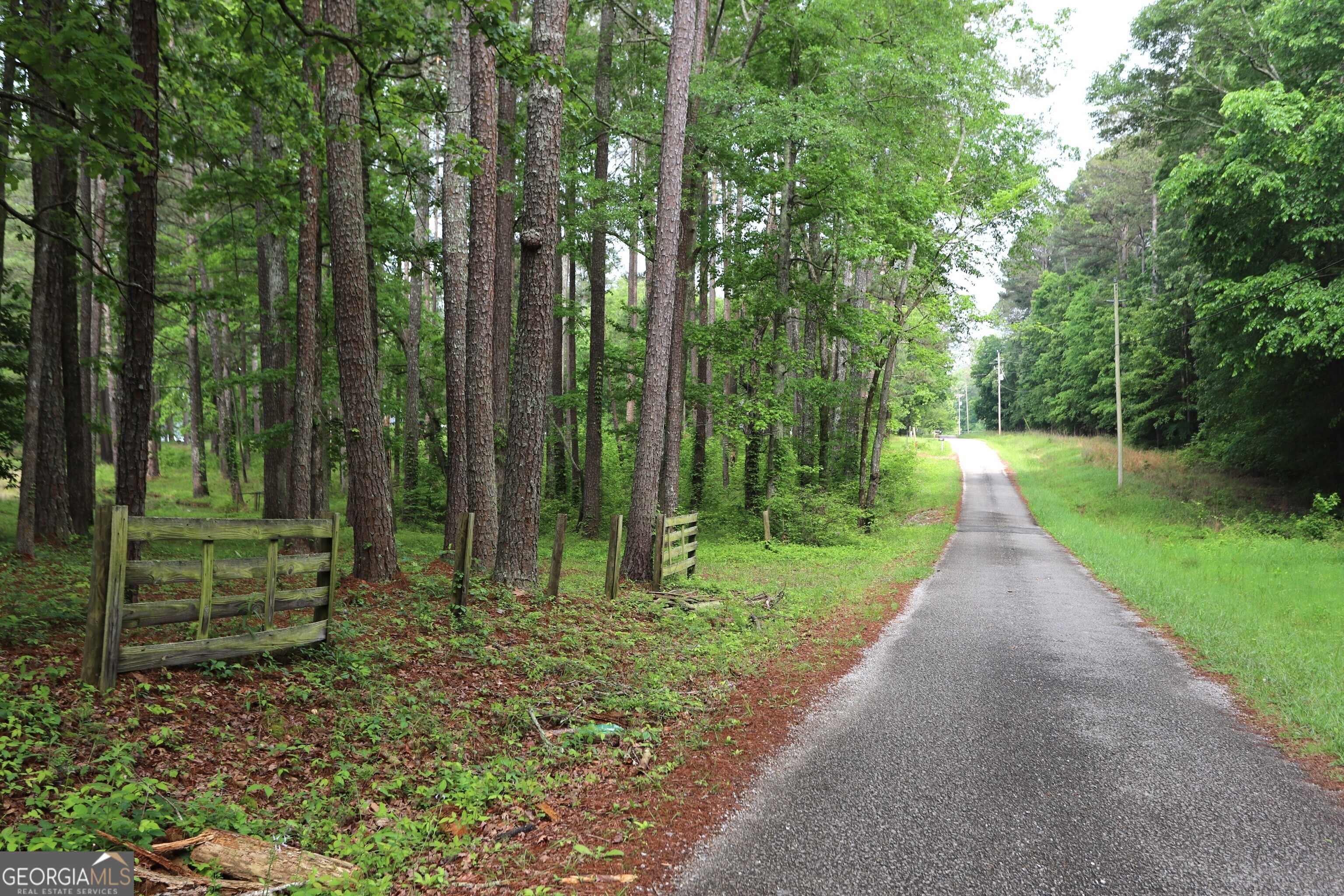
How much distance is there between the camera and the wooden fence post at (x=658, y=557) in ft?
34.2

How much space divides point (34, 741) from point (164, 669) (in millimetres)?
1246

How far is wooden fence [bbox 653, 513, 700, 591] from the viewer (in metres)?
10.5

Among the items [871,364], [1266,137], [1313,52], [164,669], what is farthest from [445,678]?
[1313,52]

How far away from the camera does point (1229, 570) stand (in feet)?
46.9

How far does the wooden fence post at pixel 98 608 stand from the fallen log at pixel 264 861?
1.86 meters

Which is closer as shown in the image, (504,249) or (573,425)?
(504,249)

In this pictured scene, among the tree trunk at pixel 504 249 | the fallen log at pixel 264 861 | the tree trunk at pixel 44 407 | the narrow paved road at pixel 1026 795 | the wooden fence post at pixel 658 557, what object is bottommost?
the narrow paved road at pixel 1026 795

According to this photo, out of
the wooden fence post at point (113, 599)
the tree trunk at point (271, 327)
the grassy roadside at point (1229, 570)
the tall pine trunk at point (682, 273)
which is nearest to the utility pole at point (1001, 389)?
the grassy roadside at point (1229, 570)

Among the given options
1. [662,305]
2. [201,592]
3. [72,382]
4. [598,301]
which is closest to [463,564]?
[201,592]

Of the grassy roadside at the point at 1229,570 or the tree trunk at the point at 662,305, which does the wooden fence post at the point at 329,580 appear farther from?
the grassy roadside at the point at 1229,570

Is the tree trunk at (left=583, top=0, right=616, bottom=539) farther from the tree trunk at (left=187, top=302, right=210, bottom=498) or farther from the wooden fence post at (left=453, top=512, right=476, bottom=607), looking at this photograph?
the tree trunk at (left=187, top=302, right=210, bottom=498)

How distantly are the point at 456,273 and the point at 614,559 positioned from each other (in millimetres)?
5404

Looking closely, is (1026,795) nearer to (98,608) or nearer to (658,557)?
(98,608)

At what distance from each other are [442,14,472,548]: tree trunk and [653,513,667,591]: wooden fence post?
9.92 ft
